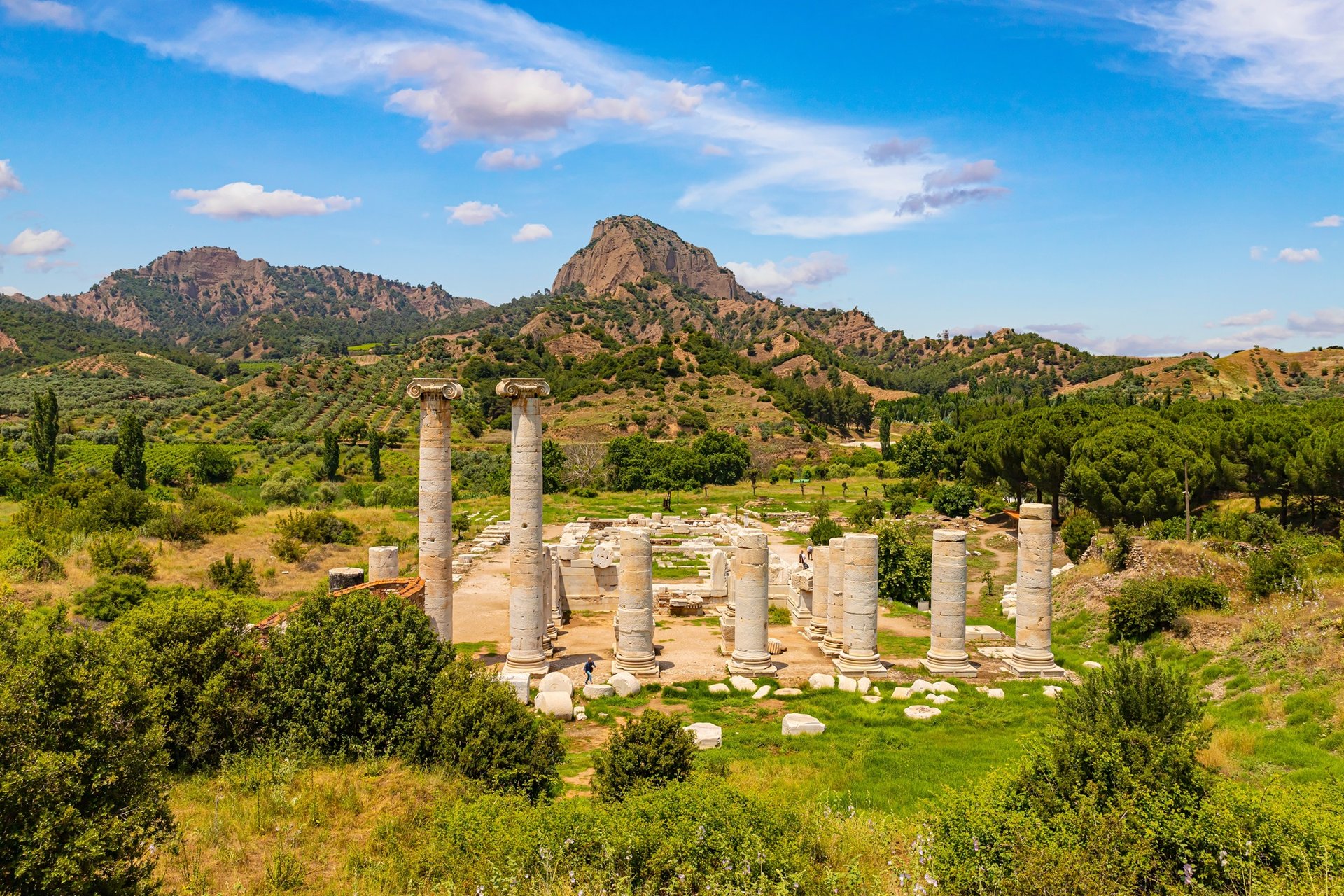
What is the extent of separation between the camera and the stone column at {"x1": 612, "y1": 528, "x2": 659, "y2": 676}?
62.1ft

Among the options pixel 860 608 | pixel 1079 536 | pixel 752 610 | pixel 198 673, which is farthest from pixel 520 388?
pixel 1079 536

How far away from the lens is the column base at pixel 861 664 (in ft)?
62.5

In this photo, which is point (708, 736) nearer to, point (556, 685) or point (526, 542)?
point (556, 685)

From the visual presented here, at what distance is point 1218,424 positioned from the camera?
44.7 metres

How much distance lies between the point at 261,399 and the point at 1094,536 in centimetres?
9436

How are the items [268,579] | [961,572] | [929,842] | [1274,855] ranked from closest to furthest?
[1274,855], [929,842], [961,572], [268,579]

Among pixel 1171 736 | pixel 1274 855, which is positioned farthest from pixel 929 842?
pixel 1171 736

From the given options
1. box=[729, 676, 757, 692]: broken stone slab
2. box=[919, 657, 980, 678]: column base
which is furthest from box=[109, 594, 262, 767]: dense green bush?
box=[919, 657, 980, 678]: column base

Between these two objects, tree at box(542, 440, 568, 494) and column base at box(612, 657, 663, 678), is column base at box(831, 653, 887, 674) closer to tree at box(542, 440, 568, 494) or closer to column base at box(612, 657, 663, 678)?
column base at box(612, 657, 663, 678)

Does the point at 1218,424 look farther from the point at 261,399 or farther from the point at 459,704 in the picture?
the point at 261,399

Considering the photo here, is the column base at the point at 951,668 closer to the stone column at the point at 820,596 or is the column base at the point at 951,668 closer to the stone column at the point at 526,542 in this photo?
the stone column at the point at 820,596

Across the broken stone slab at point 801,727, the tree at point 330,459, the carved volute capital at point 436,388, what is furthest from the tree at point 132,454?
the broken stone slab at point 801,727

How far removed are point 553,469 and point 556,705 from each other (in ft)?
166

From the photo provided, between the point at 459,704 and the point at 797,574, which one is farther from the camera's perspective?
the point at 797,574
